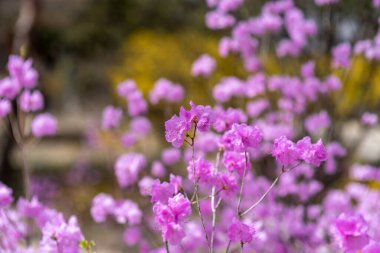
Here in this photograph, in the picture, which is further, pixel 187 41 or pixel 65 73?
pixel 65 73

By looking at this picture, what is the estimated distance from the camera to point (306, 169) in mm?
3824

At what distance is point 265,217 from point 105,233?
4559 mm

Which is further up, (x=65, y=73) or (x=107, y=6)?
(x=65, y=73)

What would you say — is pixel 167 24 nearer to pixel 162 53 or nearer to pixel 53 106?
pixel 162 53

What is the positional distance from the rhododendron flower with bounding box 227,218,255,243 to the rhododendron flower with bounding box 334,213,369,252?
0.29 m

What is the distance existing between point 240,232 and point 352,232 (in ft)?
1.15

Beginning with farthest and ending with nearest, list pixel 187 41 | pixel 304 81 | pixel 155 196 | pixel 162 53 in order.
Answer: pixel 162 53 < pixel 187 41 < pixel 304 81 < pixel 155 196

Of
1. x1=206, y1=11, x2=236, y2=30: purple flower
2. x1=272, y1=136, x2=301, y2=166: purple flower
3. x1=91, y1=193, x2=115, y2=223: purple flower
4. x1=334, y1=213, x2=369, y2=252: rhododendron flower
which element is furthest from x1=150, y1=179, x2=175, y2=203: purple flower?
x1=206, y1=11, x2=236, y2=30: purple flower

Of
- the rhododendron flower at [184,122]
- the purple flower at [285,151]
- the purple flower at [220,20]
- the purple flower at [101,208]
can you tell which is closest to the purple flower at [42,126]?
the purple flower at [101,208]

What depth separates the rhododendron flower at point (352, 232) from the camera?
4.66 ft

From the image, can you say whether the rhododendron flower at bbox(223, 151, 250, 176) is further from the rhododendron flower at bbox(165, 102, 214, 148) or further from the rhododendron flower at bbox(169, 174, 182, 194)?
the rhododendron flower at bbox(165, 102, 214, 148)

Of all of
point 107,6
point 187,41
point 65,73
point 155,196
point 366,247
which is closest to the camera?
point 366,247

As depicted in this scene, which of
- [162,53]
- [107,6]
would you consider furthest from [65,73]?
[162,53]

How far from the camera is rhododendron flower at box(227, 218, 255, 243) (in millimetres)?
1643
